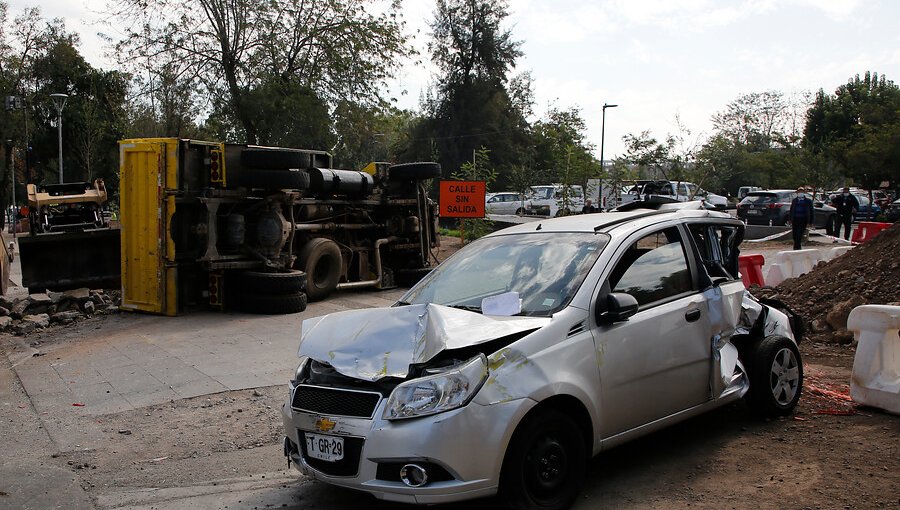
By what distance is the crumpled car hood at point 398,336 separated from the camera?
4273 mm

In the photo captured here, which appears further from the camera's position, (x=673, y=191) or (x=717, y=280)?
(x=673, y=191)

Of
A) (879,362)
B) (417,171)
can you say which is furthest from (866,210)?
(879,362)

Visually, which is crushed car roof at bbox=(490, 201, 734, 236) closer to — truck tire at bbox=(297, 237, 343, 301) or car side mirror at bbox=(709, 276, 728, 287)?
car side mirror at bbox=(709, 276, 728, 287)

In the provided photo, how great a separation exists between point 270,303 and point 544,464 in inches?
308

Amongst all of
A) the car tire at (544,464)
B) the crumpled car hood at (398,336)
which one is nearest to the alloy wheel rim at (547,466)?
the car tire at (544,464)

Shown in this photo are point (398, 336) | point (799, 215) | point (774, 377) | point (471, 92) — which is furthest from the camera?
point (471, 92)

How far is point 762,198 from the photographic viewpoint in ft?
103

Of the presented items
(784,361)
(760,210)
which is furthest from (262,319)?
(760,210)

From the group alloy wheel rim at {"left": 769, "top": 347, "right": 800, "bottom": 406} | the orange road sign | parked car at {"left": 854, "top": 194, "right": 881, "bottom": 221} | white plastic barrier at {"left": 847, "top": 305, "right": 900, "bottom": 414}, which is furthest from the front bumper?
parked car at {"left": 854, "top": 194, "right": 881, "bottom": 221}

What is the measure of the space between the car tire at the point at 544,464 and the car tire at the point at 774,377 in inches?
84.3

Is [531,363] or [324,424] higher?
[531,363]

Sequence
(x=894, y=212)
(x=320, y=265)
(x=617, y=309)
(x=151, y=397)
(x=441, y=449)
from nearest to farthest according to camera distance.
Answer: (x=441, y=449) < (x=617, y=309) < (x=151, y=397) < (x=320, y=265) < (x=894, y=212)

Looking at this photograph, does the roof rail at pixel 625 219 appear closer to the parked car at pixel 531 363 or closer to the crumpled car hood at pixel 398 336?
the parked car at pixel 531 363

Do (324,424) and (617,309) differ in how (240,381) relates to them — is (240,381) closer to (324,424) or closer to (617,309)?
(324,424)
